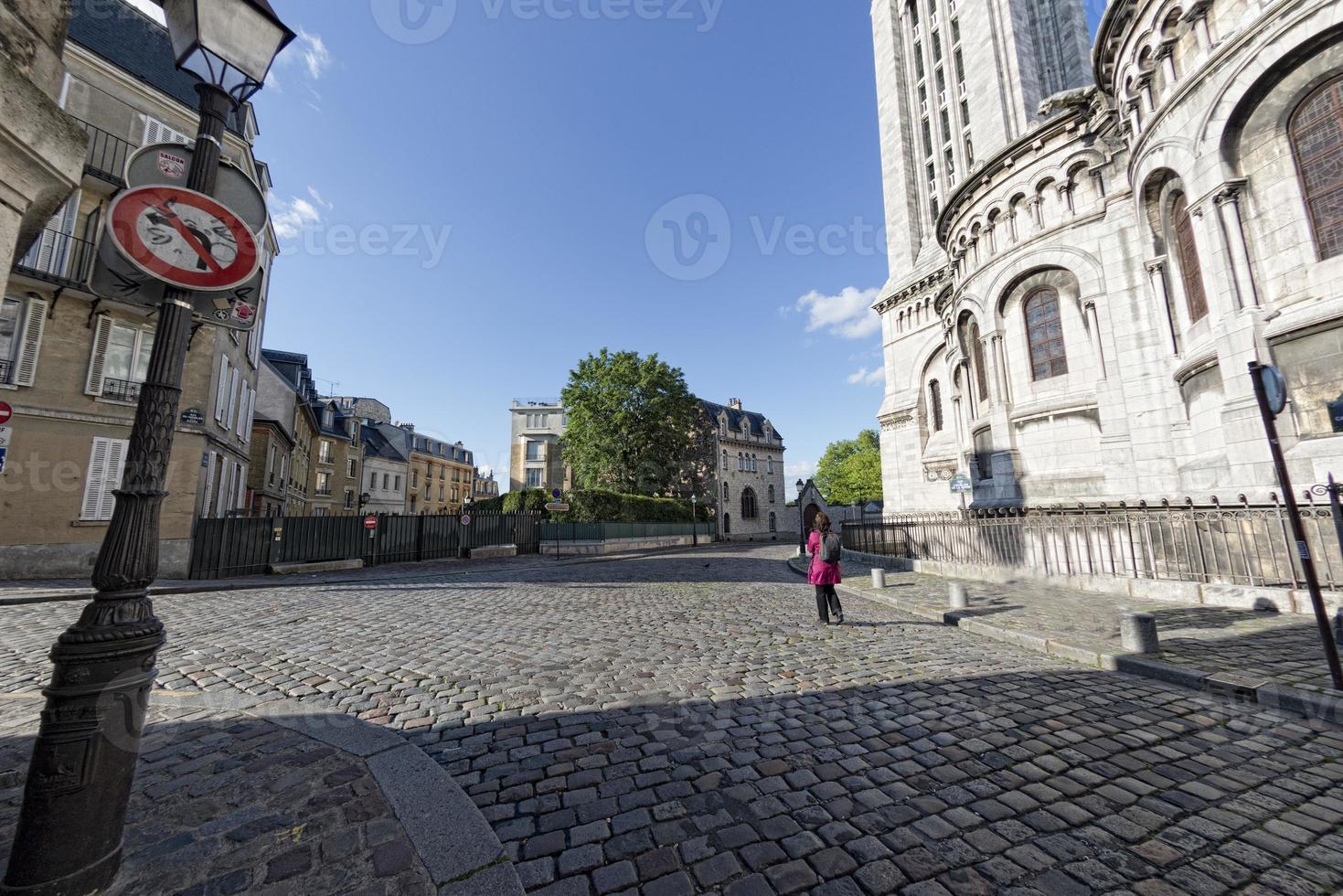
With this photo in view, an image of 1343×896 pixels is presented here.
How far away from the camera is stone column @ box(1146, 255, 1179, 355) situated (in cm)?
1327

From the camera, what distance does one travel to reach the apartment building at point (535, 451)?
53.2 metres

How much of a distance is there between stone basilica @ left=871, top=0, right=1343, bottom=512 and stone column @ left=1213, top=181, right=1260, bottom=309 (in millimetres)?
41

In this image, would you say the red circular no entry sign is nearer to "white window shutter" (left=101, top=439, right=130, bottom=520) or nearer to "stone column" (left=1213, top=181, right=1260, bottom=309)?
"white window shutter" (left=101, top=439, right=130, bottom=520)

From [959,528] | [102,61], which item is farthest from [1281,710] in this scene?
[102,61]

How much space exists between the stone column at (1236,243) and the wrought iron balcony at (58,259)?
25.8 metres

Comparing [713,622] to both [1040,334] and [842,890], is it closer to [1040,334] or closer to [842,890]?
[842,890]

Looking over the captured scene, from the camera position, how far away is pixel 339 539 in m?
18.6

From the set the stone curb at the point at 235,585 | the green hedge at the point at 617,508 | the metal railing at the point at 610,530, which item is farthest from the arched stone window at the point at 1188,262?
the green hedge at the point at 617,508

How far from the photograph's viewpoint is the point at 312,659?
19.0 ft

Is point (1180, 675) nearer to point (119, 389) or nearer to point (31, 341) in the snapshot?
point (119, 389)

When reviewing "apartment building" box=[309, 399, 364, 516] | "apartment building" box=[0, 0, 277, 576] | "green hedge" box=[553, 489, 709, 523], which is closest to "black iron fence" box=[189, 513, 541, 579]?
"apartment building" box=[0, 0, 277, 576]

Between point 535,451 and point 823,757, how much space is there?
52651 mm

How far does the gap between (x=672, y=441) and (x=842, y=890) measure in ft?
133

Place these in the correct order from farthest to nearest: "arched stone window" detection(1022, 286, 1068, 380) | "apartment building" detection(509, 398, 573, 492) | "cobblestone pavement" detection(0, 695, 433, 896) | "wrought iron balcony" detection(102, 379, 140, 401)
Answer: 1. "apartment building" detection(509, 398, 573, 492)
2. "arched stone window" detection(1022, 286, 1068, 380)
3. "wrought iron balcony" detection(102, 379, 140, 401)
4. "cobblestone pavement" detection(0, 695, 433, 896)
